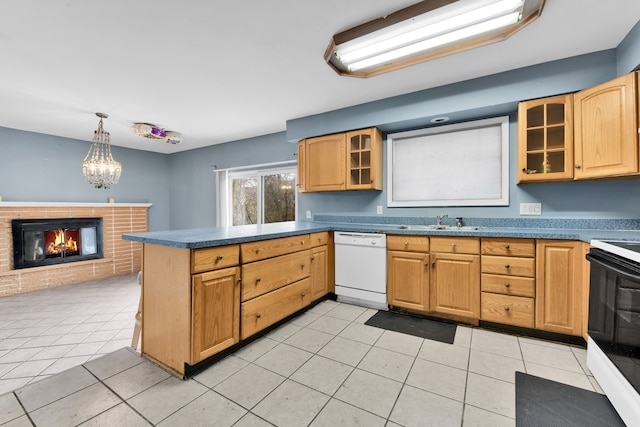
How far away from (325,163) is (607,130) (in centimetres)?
251

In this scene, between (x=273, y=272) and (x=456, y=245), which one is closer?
(x=273, y=272)

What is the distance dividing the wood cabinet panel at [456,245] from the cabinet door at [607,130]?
947 mm

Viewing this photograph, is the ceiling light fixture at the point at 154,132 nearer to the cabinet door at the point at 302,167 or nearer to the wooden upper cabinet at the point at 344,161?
the cabinet door at the point at 302,167

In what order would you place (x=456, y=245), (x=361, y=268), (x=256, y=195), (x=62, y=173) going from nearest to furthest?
(x=456, y=245)
(x=361, y=268)
(x=62, y=173)
(x=256, y=195)

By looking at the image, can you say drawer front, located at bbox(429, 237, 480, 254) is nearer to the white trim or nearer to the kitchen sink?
the kitchen sink

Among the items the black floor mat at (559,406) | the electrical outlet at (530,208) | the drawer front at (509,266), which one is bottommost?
the black floor mat at (559,406)

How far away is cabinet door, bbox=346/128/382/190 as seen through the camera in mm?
3150

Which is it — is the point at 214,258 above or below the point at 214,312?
above

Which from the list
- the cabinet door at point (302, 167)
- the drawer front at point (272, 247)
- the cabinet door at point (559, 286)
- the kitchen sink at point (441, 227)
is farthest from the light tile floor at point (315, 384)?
the cabinet door at point (302, 167)

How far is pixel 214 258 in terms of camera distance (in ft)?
5.84

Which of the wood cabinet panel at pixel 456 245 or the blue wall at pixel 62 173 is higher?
the blue wall at pixel 62 173

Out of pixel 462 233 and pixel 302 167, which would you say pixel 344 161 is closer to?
pixel 302 167

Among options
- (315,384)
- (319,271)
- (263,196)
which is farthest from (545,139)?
(263,196)

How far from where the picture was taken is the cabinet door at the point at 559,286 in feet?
6.59
